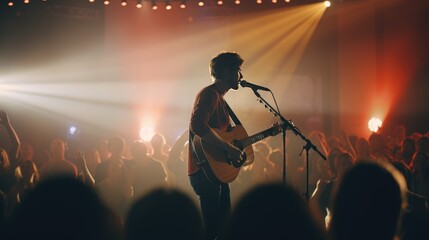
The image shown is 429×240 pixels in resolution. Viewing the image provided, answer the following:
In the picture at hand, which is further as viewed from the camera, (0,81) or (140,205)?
(0,81)

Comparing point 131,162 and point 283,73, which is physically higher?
point 283,73

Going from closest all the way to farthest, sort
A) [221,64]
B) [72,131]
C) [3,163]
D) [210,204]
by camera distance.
Result: [210,204], [221,64], [3,163], [72,131]

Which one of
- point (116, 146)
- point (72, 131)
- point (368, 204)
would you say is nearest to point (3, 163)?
point (116, 146)

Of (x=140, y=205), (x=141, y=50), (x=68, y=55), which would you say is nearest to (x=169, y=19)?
(x=141, y=50)

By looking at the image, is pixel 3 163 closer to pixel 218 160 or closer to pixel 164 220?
pixel 218 160

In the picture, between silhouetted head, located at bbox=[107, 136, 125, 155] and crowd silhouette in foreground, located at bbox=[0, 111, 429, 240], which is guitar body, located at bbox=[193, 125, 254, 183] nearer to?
crowd silhouette in foreground, located at bbox=[0, 111, 429, 240]

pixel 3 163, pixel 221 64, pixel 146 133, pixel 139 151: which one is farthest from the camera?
pixel 146 133

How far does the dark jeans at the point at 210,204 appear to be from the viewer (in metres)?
4.67

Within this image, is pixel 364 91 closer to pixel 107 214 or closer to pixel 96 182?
pixel 96 182

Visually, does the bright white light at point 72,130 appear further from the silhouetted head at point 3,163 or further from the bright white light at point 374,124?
the bright white light at point 374,124

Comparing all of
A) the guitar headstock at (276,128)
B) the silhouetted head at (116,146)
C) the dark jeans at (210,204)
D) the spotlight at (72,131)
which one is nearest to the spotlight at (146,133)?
the spotlight at (72,131)

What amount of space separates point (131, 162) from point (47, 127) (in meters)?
5.71

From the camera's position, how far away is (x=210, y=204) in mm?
4668

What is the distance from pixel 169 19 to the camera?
14.1 meters
